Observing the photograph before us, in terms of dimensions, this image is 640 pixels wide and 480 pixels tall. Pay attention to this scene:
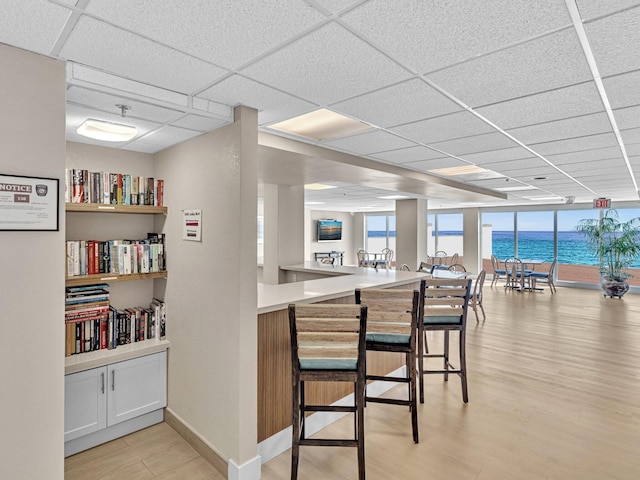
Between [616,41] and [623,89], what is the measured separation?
67 centimetres

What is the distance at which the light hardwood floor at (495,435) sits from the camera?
7.55ft

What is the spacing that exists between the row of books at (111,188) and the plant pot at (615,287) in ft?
32.0

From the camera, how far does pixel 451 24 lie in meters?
1.37

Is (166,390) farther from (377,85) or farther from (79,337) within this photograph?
(377,85)

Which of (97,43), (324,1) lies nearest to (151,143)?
(97,43)

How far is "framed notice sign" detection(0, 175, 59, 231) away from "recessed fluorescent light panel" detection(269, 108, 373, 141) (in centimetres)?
154

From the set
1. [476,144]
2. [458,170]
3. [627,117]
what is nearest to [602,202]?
[458,170]

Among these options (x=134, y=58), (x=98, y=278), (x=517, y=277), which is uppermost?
(x=134, y=58)

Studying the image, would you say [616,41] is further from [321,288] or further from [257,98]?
[321,288]

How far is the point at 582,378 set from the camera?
376 cm

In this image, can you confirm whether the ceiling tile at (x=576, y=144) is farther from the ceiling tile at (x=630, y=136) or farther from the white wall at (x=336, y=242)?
the white wall at (x=336, y=242)

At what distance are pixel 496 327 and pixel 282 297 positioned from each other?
438 cm

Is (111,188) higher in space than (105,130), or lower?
lower

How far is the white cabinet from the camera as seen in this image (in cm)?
242
